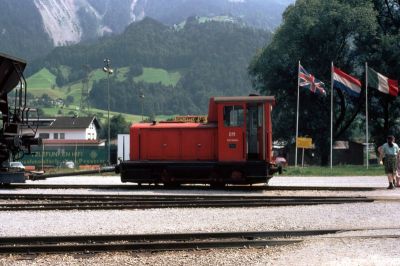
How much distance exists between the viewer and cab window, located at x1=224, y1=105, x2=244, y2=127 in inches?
722

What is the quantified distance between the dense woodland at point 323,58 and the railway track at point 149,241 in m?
39.9

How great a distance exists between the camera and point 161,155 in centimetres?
1952

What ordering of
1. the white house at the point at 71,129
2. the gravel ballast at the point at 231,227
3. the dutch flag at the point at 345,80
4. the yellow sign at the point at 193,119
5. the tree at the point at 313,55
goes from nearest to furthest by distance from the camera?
1. the gravel ballast at the point at 231,227
2. the yellow sign at the point at 193,119
3. the dutch flag at the point at 345,80
4. the tree at the point at 313,55
5. the white house at the point at 71,129

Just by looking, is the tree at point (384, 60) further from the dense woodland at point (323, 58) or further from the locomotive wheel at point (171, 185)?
the locomotive wheel at point (171, 185)

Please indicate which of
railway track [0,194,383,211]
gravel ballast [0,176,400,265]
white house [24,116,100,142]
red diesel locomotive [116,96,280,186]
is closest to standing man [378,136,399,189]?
red diesel locomotive [116,96,280,186]

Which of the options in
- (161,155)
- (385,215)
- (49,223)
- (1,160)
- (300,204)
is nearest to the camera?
(49,223)

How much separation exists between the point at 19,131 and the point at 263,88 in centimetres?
3638

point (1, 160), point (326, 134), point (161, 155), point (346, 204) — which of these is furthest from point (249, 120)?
point (326, 134)

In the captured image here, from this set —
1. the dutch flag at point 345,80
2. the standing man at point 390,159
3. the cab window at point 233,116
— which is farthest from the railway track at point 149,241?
the dutch flag at point 345,80

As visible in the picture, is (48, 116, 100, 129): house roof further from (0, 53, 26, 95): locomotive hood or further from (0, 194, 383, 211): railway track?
(0, 194, 383, 211): railway track

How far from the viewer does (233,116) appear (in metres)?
18.4

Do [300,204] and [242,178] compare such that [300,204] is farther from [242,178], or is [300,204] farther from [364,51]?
[364,51]

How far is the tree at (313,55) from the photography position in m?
48.5

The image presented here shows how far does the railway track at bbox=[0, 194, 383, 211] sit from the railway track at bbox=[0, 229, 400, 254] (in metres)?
4.01
